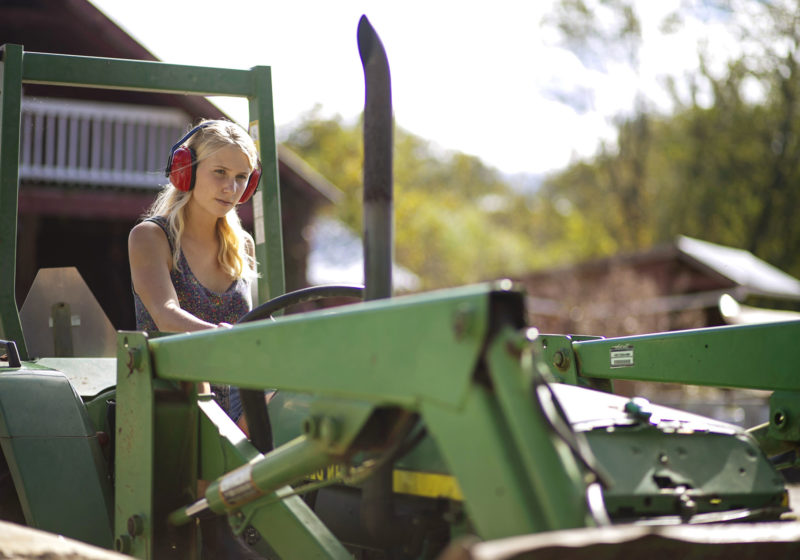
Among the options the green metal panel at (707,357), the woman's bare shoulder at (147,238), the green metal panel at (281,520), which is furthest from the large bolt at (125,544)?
the green metal panel at (707,357)

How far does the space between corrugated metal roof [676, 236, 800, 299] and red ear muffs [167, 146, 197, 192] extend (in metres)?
17.6

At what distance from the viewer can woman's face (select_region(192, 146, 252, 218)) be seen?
9.52 ft

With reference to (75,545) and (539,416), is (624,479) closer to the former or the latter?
(539,416)

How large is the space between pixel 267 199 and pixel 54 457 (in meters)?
1.19

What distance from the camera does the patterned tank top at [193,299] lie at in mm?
2787

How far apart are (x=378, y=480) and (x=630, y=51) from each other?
26777 mm

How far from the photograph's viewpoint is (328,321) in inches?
68.1

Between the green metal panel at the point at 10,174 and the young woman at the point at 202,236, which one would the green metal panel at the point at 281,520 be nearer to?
the young woman at the point at 202,236

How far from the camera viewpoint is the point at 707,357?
2824 mm

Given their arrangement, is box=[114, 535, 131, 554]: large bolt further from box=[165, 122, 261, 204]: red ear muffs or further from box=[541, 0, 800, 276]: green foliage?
box=[541, 0, 800, 276]: green foliage

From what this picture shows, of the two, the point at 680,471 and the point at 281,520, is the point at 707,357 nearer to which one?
the point at 680,471

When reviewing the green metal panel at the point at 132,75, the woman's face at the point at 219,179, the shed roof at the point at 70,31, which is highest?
the shed roof at the point at 70,31

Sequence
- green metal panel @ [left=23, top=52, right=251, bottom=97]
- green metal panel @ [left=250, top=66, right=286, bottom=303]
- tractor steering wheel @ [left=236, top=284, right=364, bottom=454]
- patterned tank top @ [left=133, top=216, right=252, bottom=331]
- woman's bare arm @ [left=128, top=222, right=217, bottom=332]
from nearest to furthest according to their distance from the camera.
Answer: tractor steering wheel @ [left=236, top=284, right=364, bottom=454] → woman's bare arm @ [left=128, top=222, right=217, bottom=332] → patterned tank top @ [left=133, top=216, right=252, bottom=331] → green metal panel @ [left=23, top=52, right=251, bottom=97] → green metal panel @ [left=250, top=66, right=286, bottom=303]

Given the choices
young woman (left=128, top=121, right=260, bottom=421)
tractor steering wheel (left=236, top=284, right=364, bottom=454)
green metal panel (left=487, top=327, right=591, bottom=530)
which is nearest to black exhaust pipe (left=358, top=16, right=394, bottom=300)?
tractor steering wheel (left=236, top=284, right=364, bottom=454)
